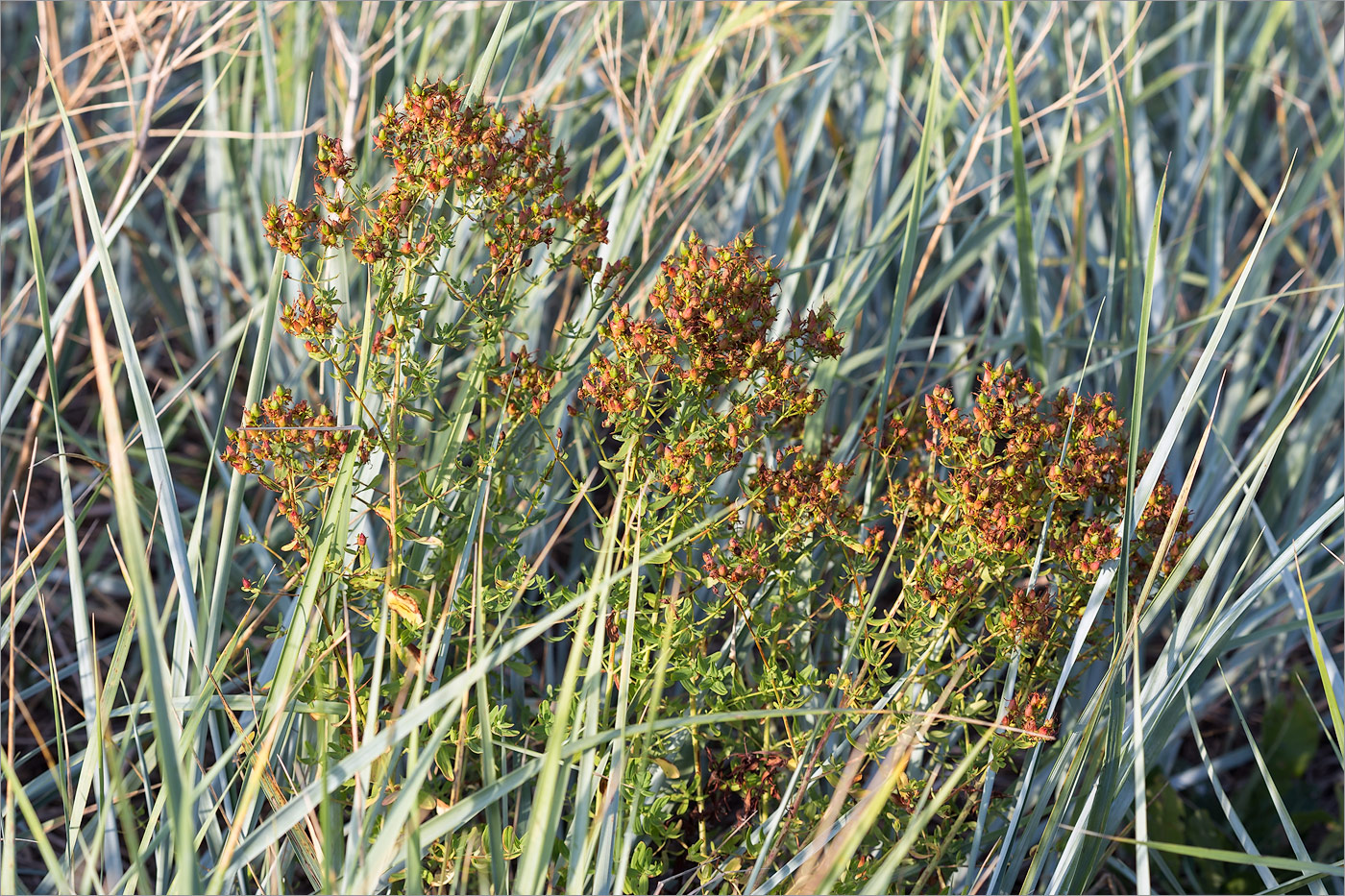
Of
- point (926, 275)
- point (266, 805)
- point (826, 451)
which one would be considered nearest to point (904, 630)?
point (826, 451)

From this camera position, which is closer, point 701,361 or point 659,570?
point 701,361

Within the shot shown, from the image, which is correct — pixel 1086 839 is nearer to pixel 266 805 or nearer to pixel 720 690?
pixel 720 690

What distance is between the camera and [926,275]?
2.38 metres

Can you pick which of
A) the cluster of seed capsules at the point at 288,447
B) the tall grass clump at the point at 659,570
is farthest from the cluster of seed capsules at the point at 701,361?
the cluster of seed capsules at the point at 288,447

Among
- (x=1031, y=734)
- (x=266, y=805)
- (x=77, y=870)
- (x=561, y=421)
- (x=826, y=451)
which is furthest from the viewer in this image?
(x=561, y=421)

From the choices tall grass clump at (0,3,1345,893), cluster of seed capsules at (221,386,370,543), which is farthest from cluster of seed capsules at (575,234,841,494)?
cluster of seed capsules at (221,386,370,543)

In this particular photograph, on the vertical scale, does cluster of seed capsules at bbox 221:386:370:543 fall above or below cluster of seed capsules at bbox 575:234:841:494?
below

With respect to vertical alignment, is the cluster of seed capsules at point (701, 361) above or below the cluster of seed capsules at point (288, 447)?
above

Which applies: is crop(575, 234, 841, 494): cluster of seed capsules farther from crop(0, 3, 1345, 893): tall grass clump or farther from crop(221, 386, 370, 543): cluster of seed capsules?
crop(221, 386, 370, 543): cluster of seed capsules

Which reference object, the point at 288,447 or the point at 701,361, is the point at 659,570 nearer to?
the point at 701,361

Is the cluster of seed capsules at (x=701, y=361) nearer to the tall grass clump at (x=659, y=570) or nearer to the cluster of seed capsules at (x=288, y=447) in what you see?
the tall grass clump at (x=659, y=570)

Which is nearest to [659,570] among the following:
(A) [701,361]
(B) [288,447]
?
(A) [701,361]

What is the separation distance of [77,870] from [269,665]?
33 centimetres

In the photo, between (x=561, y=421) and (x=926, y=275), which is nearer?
(x=561, y=421)
